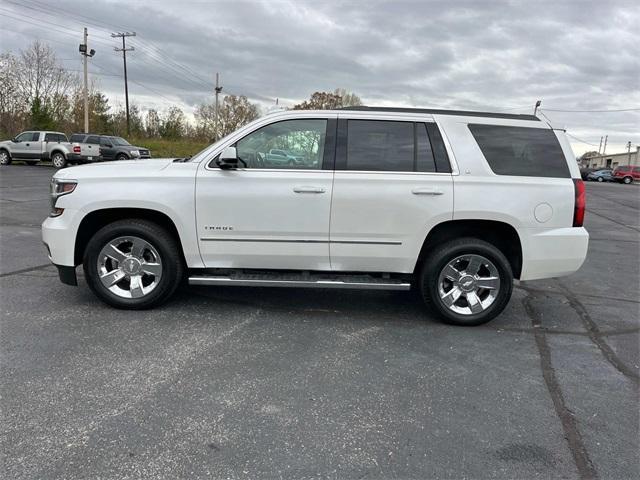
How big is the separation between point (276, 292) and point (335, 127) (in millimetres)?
1992

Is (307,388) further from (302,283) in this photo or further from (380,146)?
(380,146)

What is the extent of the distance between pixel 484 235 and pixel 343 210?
4.86 ft

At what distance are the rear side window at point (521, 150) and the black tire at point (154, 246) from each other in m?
3.07

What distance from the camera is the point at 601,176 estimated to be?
1834 inches

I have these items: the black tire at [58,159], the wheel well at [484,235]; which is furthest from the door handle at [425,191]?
the black tire at [58,159]

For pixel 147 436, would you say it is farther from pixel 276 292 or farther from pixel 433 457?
pixel 276 292

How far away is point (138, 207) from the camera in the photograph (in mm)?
4207

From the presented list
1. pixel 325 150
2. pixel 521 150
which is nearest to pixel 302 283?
pixel 325 150

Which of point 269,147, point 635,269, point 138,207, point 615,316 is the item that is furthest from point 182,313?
point 635,269

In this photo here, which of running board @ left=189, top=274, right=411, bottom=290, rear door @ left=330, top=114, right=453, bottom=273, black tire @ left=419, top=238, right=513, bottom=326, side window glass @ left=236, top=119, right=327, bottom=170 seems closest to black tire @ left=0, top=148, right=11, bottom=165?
running board @ left=189, top=274, right=411, bottom=290

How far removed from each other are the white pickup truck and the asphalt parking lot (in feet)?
72.2

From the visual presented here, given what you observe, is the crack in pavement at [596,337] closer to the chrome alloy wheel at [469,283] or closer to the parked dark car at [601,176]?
the chrome alloy wheel at [469,283]

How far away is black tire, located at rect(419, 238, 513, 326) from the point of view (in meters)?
4.29

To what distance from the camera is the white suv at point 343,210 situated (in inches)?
165
